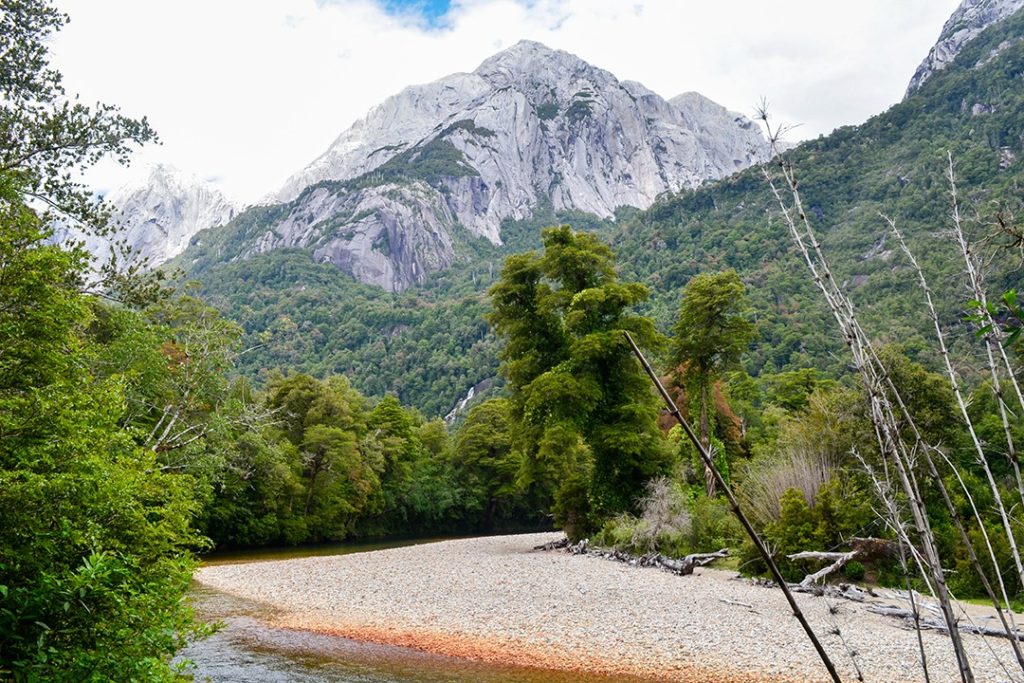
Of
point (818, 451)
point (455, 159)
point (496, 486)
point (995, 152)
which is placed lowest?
point (496, 486)

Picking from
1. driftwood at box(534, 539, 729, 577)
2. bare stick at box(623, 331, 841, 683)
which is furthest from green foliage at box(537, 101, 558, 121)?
bare stick at box(623, 331, 841, 683)

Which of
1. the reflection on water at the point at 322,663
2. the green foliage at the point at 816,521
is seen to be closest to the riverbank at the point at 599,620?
the reflection on water at the point at 322,663

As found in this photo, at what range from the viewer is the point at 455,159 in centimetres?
17412

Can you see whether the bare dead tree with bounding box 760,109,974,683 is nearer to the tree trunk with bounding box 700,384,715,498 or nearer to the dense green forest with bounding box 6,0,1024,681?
the dense green forest with bounding box 6,0,1024,681

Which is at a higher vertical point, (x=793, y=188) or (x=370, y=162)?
(x=370, y=162)

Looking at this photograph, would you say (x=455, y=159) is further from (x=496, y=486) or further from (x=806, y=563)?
(x=806, y=563)

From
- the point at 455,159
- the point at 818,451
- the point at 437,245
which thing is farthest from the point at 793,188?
the point at 455,159

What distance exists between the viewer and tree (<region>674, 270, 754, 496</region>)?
23328mm

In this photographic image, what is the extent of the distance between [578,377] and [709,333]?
19.1ft

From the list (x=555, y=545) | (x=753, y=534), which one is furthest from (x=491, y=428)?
(x=753, y=534)

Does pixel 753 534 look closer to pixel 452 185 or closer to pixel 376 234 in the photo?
pixel 376 234

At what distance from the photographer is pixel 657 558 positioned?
17172mm

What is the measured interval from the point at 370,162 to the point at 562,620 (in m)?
188

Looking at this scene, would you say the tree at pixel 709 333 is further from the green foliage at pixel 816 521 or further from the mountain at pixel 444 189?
the mountain at pixel 444 189
